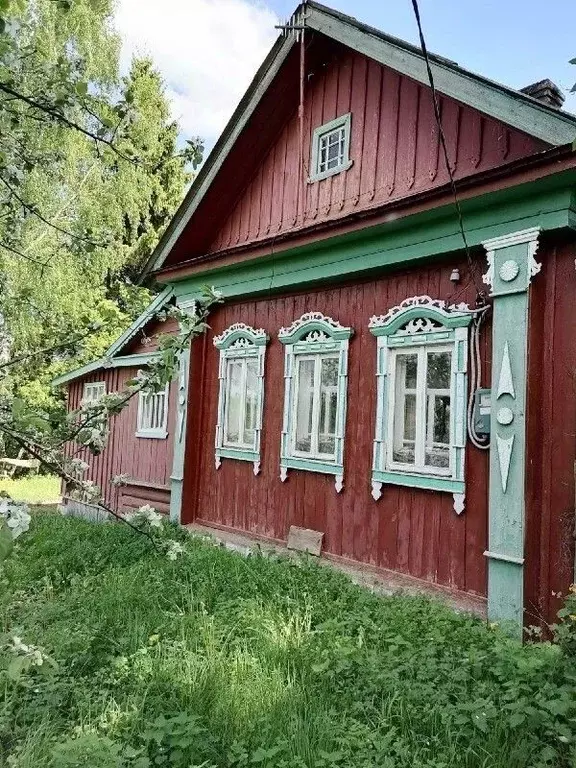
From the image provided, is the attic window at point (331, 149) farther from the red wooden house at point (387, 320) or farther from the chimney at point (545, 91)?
the chimney at point (545, 91)

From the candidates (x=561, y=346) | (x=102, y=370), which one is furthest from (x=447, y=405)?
(x=102, y=370)

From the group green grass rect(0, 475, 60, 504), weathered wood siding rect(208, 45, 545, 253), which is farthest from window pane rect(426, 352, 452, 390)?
green grass rect(0, 475, 60, 504)

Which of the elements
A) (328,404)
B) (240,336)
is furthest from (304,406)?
(240,336)

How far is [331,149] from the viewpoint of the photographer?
7.34 meters

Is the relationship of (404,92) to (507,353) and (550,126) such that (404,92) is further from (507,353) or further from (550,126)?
(507,353)

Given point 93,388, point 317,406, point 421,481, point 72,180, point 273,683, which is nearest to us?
point 273,683

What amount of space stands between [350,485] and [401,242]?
2.54 m

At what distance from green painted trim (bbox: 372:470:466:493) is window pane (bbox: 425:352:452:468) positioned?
0.51 feet

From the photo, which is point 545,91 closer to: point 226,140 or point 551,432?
point 551,432

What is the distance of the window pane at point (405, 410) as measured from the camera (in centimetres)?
607

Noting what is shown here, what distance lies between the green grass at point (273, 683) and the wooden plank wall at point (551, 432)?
64 centimetres

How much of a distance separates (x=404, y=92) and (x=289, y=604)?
5070mm

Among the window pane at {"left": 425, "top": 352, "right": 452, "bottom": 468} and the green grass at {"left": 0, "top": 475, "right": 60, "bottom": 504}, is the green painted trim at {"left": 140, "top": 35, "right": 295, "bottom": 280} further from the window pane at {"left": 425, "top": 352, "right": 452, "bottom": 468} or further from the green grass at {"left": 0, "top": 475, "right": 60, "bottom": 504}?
the green grass at {"left": 0, "top": 475, "right": 60, "bottom": 504}

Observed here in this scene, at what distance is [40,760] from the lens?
317cm
